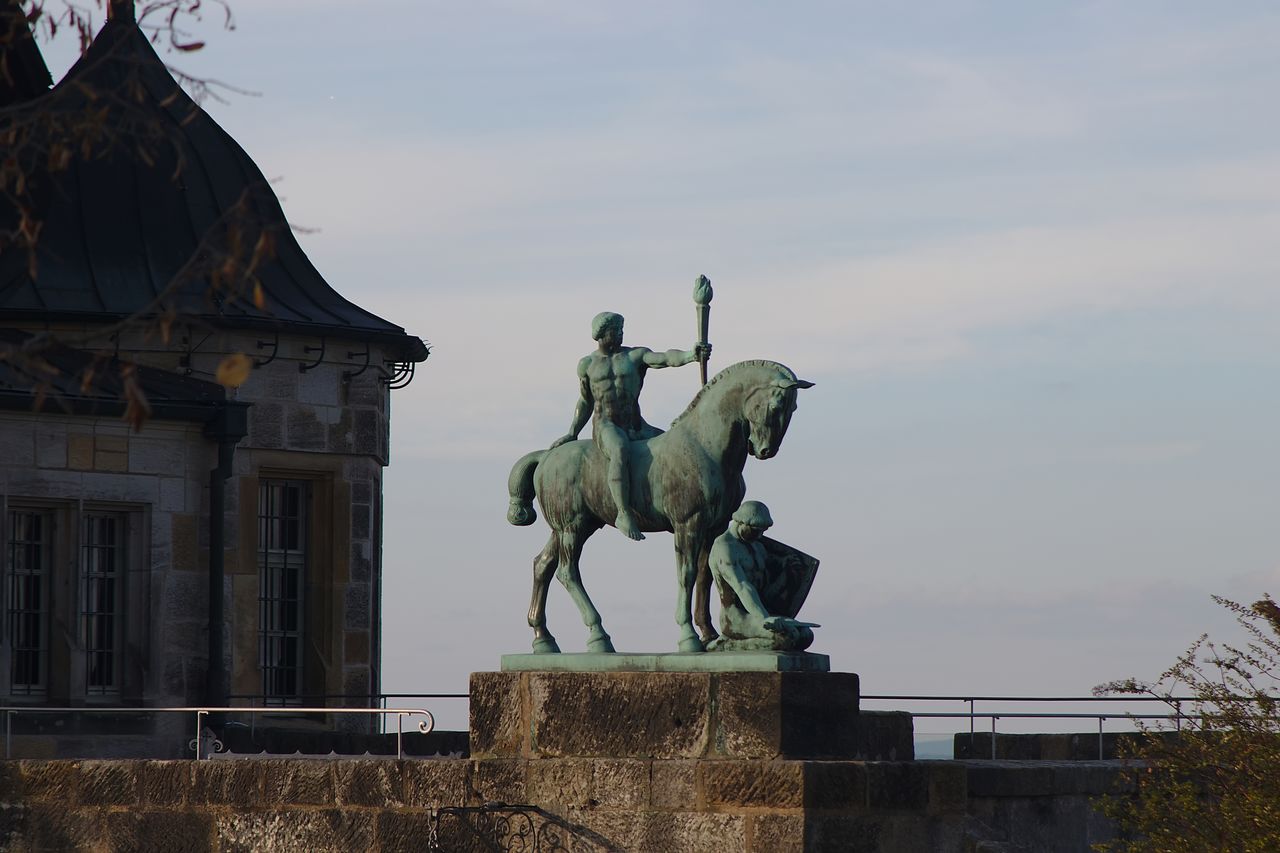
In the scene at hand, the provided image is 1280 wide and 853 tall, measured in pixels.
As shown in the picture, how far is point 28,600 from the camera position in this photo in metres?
19.2

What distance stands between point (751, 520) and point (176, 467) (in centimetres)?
884

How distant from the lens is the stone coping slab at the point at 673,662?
11922 millimetres

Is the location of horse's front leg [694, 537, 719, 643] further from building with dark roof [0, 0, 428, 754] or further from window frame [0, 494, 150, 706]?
window frame [0, 494, 150, 706]

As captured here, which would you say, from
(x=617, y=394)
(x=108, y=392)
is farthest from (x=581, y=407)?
(x=108, y=392)

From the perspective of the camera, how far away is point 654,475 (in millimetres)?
12453

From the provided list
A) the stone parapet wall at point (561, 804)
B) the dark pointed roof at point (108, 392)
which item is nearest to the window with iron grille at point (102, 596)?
the dark pointed roof at point (108, 392)

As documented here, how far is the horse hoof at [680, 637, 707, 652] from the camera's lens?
1224cm

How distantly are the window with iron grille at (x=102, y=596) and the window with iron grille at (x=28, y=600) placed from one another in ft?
1.05

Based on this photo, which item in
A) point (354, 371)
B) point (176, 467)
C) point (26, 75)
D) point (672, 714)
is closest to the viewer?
point (672, 714)

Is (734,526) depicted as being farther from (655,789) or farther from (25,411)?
(25,411)

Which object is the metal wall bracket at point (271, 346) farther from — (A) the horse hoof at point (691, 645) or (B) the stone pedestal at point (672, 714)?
(A) the horse hoof at point (691, 645)

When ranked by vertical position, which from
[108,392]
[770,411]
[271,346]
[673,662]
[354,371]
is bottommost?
[673,662]

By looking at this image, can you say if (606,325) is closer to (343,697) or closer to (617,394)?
(617,394)

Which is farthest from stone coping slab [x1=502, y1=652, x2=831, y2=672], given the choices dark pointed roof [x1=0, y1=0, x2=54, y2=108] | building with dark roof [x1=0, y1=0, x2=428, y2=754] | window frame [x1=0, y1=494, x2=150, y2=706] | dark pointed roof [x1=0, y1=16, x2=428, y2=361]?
dark pointed roof [x1=0, y1=0, x2=54, y2=108]
